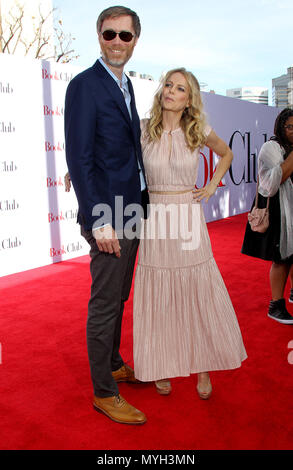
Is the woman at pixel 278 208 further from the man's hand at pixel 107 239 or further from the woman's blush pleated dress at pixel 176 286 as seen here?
the man's hand at pixel 107 239

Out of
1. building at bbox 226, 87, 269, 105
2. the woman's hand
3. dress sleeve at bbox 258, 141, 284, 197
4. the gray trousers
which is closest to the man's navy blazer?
the gray trousers

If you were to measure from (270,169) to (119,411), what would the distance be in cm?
172

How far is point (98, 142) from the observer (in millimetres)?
1641

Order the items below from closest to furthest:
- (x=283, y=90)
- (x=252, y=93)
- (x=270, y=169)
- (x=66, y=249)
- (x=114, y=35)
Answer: (x=114, y=35), (x=270, y=169), (x=66, y=249), (x=252, y=93), (x=283, y=90)

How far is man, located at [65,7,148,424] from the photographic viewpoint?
5.20ft

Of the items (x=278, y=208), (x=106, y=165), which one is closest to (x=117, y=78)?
(x=106, y=165)

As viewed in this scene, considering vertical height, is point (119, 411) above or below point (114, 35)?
below

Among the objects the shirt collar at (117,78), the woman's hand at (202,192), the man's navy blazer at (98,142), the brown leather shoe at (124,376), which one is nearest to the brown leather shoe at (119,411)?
the brown leather shoe at (124,376)

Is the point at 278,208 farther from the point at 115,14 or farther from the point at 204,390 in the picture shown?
the point at 115,14

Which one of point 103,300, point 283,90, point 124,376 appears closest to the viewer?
point 103,300

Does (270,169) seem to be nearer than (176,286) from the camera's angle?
No

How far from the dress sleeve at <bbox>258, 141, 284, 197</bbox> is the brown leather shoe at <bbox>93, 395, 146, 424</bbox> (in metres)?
1.59

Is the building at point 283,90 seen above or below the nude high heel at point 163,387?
above

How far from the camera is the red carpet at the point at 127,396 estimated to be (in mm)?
1753
